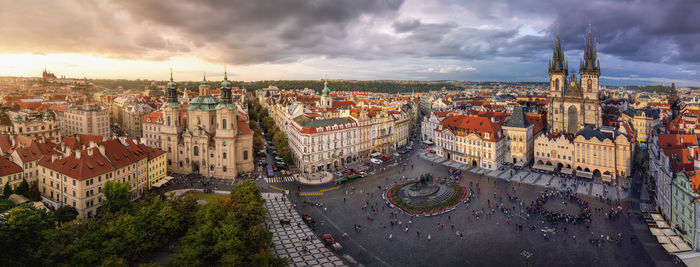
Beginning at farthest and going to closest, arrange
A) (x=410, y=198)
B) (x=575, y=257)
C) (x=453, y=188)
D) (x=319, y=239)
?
(x=453, y=188) → (x=410, y=198) → (x=319, y=239) → (x=575, y=257)

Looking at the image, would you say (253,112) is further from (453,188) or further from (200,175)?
(453,188)

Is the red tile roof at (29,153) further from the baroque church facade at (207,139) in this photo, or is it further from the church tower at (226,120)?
the church tower at (226,120)

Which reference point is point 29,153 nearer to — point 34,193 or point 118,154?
point 34,193

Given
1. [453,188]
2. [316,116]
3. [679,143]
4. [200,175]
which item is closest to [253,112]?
[316,116]

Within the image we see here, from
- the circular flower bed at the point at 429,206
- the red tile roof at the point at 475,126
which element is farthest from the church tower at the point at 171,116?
the red tile roof at the point at 475,126

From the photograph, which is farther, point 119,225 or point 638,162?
point 638,162

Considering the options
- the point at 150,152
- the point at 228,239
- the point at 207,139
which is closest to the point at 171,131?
the point at 207,139

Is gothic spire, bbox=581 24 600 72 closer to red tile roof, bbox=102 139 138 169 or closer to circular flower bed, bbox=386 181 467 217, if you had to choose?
circular flower bed, bbox=386 181 467 217
